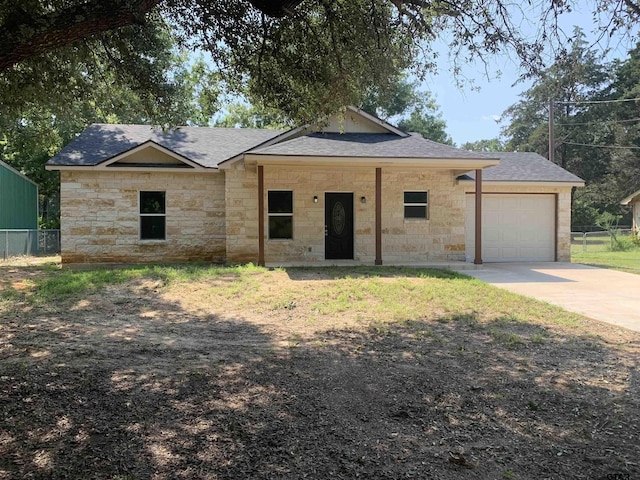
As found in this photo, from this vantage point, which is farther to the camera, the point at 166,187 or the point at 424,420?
the point at 166,187

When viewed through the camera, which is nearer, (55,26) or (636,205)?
(55,26)

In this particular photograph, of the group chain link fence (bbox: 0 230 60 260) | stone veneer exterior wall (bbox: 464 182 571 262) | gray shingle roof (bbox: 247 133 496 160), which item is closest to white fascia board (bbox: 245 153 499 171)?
gray shingle roof (bbox: 247 133 496 160)

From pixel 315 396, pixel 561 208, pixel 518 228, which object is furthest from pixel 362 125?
pixel 315 396

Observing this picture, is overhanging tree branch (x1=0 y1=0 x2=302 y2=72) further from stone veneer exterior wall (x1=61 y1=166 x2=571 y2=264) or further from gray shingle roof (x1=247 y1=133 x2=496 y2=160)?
stone veneer exterior wall (x1=61 y1=166 x2=571 y2=264)

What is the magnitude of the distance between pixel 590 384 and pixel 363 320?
336 cm

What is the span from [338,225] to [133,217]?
609 cm

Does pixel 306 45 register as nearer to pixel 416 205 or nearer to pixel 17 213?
pixel 416 205

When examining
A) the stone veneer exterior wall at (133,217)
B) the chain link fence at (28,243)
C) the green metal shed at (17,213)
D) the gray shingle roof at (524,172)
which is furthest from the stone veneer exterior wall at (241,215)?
the green metal shed at (17,213)

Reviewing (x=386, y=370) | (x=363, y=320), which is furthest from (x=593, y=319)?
(x=386, y=370)

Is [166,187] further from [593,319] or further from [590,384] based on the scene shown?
[590,384]

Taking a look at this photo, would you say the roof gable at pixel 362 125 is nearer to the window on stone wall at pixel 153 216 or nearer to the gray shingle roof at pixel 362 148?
the gray shingle roof at pixel 362 148

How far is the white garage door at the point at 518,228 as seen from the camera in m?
15.7

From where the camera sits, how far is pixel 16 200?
792 inches

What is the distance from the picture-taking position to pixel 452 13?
6.68m
